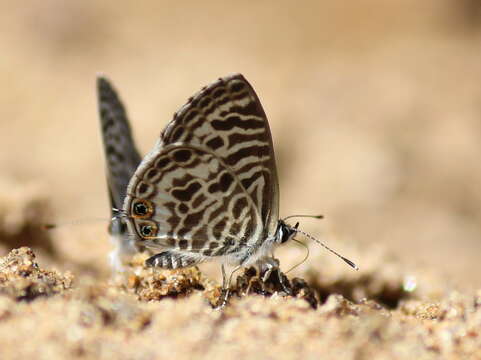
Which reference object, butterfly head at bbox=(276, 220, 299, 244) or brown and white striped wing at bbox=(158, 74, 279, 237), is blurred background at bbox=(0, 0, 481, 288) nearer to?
butterfly head at bbox=(276, 220, 299, 244)

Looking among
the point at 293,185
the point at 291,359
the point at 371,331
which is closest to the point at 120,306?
the point at 291,359

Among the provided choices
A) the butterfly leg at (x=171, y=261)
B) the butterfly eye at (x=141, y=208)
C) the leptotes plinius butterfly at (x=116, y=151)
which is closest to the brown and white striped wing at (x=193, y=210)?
the butterfly eye at (x=141, y=208)

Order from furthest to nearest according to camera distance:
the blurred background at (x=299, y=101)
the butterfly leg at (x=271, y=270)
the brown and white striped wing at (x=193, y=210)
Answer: the blurred background at (x=299, y=101)
the brown and white striped wing at (x=193, y=210)
the butterfly leg at (x=271, y=270)

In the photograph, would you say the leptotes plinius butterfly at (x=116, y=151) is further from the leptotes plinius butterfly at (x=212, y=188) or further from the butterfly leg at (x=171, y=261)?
the butterfly leg at (x=171, y=261)

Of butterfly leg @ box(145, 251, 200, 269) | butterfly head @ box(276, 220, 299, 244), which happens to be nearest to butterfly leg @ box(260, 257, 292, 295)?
butterfly head @ box(276, 220, 299, 244)

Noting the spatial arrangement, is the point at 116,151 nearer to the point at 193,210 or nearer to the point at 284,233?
the point at 193,210

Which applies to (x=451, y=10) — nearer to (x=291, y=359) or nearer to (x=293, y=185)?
(x=293, y=185)
